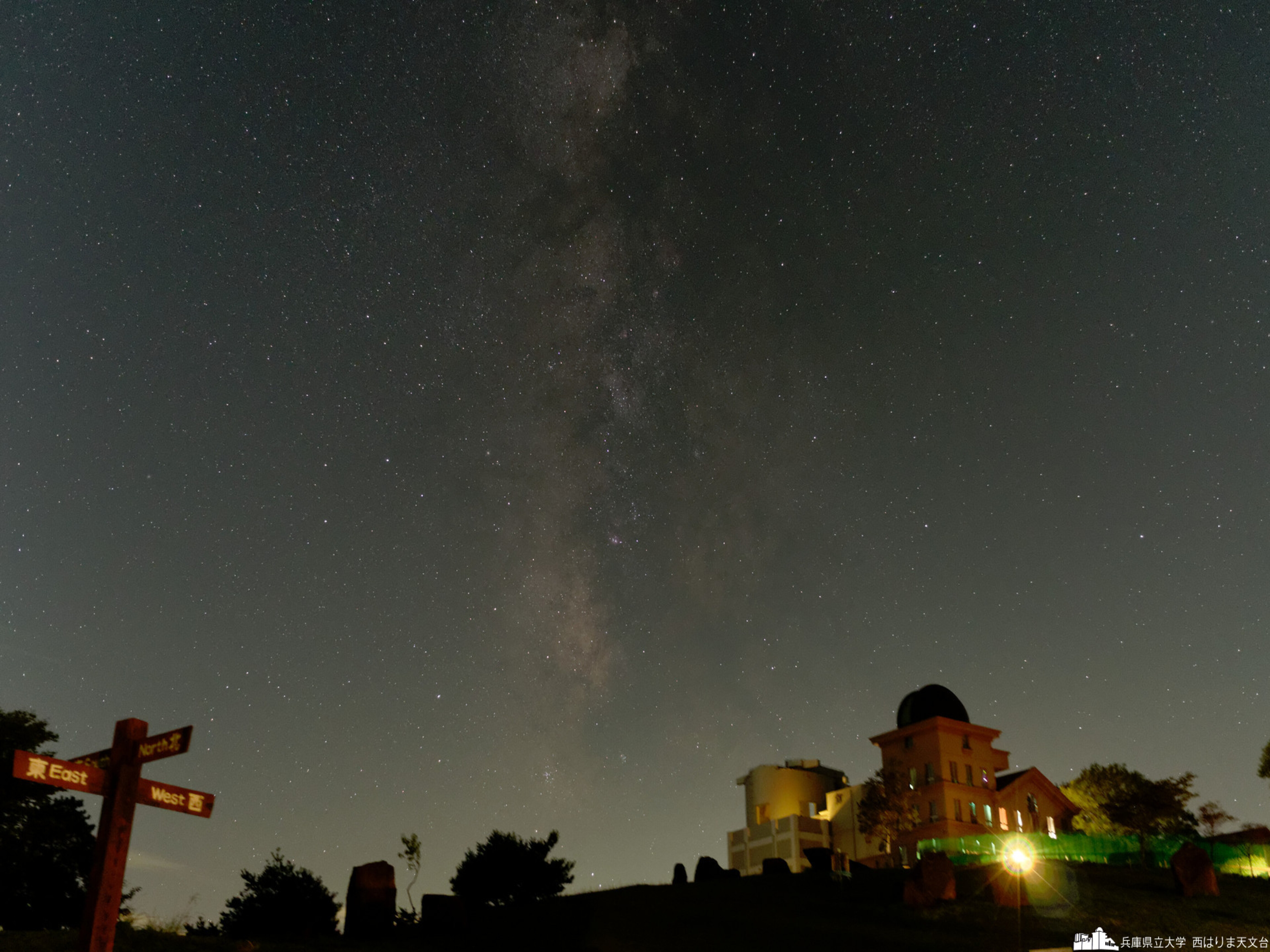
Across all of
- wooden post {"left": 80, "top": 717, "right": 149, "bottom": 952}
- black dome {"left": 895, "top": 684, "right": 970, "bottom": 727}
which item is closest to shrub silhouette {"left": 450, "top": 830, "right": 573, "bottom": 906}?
black dome {"left": 895, "top": 684, "right": 970, "bottom": 727}

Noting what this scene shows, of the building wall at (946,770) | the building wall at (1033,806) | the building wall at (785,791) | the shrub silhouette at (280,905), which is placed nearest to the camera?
the shrub silhouette at (280,905)

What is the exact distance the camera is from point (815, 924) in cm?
3291

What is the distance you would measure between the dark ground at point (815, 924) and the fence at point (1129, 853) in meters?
9.34

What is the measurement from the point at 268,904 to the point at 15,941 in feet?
81.4

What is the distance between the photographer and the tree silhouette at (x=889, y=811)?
64.9 metres

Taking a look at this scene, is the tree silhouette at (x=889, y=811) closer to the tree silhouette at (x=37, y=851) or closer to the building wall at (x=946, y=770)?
the building wall at (x=946, y=770)

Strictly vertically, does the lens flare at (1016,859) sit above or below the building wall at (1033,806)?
below

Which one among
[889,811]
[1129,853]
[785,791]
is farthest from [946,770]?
[1129,853]

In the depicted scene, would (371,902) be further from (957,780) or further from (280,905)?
(957,780)

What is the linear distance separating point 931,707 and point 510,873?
1430 inches

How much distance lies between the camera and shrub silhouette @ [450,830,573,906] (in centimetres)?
5662

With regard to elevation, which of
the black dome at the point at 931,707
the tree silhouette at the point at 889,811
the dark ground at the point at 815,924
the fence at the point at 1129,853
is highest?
the black dome at the point at 931,707

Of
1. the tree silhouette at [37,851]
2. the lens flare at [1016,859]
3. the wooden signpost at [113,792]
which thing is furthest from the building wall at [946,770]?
the wooden signpost at [113,792]

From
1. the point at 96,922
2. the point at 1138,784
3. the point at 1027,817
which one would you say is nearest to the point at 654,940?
the point at 96,922
